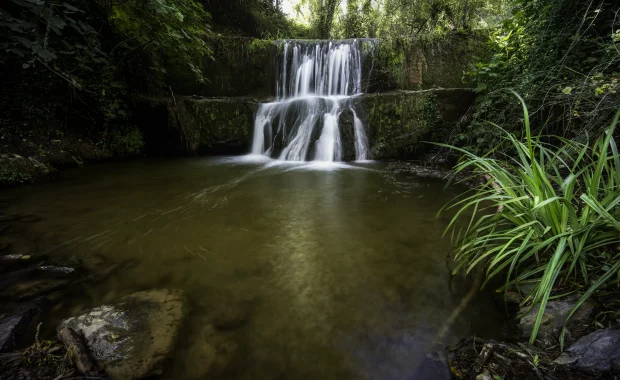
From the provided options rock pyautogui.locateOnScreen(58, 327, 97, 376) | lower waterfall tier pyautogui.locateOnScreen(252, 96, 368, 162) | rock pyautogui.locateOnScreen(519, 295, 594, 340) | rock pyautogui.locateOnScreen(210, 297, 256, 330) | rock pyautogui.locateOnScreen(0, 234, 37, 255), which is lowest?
rock pyautogui.locateOnScreen(210, 297, 256, 330)

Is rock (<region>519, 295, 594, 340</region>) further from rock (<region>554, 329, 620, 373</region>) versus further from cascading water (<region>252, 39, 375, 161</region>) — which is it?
cascading water (<region>252, 39, 375, 161</region>)

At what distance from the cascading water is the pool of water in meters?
2.92

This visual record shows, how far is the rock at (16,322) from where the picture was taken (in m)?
1.30

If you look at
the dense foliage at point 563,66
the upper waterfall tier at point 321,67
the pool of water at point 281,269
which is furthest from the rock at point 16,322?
the upper waterfall tier at point 321,67

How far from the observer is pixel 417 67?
777 centimetres

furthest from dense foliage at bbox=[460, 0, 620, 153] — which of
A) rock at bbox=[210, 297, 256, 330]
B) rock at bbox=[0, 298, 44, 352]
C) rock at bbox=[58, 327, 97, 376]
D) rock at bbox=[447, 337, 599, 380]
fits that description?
rock at bbox=[0, 298, 44, 352]

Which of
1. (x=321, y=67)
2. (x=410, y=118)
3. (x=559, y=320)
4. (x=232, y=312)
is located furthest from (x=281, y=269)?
(x=321, y=67)

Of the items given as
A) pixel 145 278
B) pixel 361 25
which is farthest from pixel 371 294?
pixel 361 25

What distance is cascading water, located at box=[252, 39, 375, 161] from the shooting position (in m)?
7.04

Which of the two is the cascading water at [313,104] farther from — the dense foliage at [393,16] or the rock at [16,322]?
the rock at [16,322]

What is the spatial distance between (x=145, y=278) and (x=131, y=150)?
20.8ft

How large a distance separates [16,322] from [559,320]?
2831 millimetres

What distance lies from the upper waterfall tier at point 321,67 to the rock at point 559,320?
26.3 ft

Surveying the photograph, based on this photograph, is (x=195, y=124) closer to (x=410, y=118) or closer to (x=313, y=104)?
(x=313, y=104)
